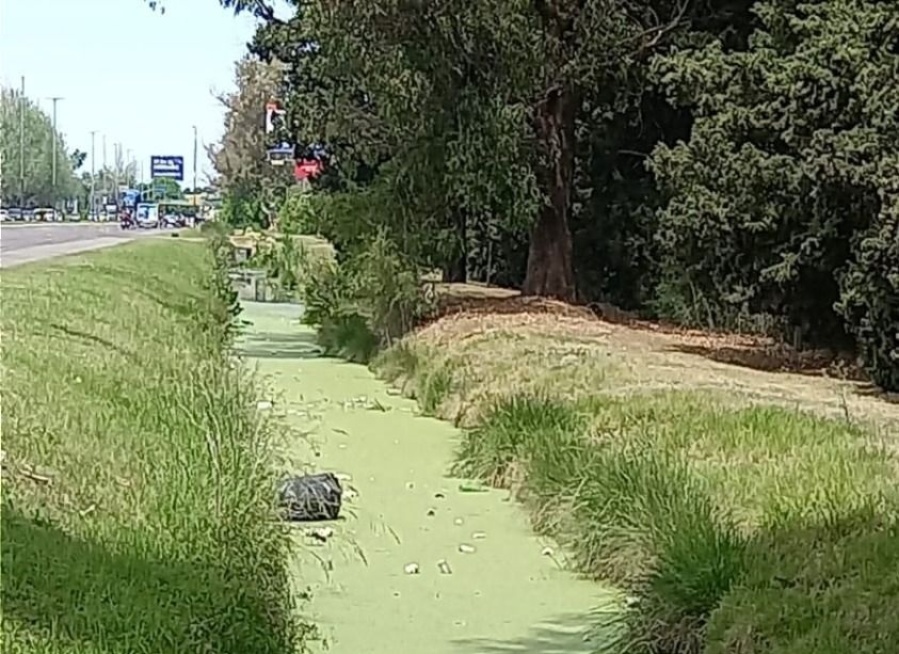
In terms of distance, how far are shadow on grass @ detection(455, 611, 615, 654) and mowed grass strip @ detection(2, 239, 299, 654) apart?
3.11 feet

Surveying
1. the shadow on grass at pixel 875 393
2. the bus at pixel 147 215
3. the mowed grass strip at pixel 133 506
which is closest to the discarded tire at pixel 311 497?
the mowed grass strip at pixel 133 506

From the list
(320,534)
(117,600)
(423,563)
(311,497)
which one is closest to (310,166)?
(311,497)

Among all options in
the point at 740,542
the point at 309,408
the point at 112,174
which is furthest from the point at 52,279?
the point at 112,174

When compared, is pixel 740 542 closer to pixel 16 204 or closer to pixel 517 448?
pixel 517 448

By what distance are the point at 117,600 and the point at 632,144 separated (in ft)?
65.9

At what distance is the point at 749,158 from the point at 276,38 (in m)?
11.2

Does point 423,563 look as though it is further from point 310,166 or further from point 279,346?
A: point 310,166

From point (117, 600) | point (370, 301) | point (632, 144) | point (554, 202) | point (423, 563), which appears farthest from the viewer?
point (632, 144)

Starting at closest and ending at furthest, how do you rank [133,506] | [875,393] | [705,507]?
[133,506] → [705,507] → [875,393]

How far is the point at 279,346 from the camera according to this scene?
23.6m

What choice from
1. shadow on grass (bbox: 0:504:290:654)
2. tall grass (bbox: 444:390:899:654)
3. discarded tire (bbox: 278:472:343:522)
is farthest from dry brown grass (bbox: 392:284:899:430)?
shadow on grass (bbox: 0:504:290:654)

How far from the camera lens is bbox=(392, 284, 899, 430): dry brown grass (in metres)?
13.2

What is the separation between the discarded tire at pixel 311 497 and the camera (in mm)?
9711

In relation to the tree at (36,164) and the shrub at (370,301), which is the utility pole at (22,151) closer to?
the tree at (36,164)
